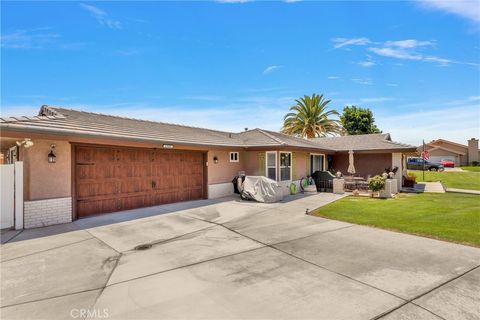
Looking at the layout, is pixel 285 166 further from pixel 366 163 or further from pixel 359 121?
pixel 359 121

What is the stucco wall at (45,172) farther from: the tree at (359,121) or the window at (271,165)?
the tree at (359,121)

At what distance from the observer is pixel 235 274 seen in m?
4.72

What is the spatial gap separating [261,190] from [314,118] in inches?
861

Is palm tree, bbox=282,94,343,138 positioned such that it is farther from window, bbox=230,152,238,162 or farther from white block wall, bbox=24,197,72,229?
white block wall, bbox=24,197,72,229

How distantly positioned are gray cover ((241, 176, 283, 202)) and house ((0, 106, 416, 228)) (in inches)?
74.6

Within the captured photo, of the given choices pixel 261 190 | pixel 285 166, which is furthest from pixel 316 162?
pixel 261 190

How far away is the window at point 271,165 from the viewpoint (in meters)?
15.3

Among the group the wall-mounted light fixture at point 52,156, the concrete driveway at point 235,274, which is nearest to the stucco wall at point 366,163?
the concrete driveway at point 235,274

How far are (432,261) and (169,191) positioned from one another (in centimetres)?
1040

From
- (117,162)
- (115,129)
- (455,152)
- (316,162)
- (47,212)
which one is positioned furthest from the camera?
(455,152)

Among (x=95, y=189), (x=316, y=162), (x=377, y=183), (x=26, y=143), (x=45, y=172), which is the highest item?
(x=26, y=143)

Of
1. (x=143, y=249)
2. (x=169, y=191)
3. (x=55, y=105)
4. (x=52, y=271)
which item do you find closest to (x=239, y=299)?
(x=143, y=249)

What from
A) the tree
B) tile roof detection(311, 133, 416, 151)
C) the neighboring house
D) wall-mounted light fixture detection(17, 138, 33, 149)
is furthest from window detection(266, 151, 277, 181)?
the neighboring house

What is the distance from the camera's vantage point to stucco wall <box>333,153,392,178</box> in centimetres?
1909
